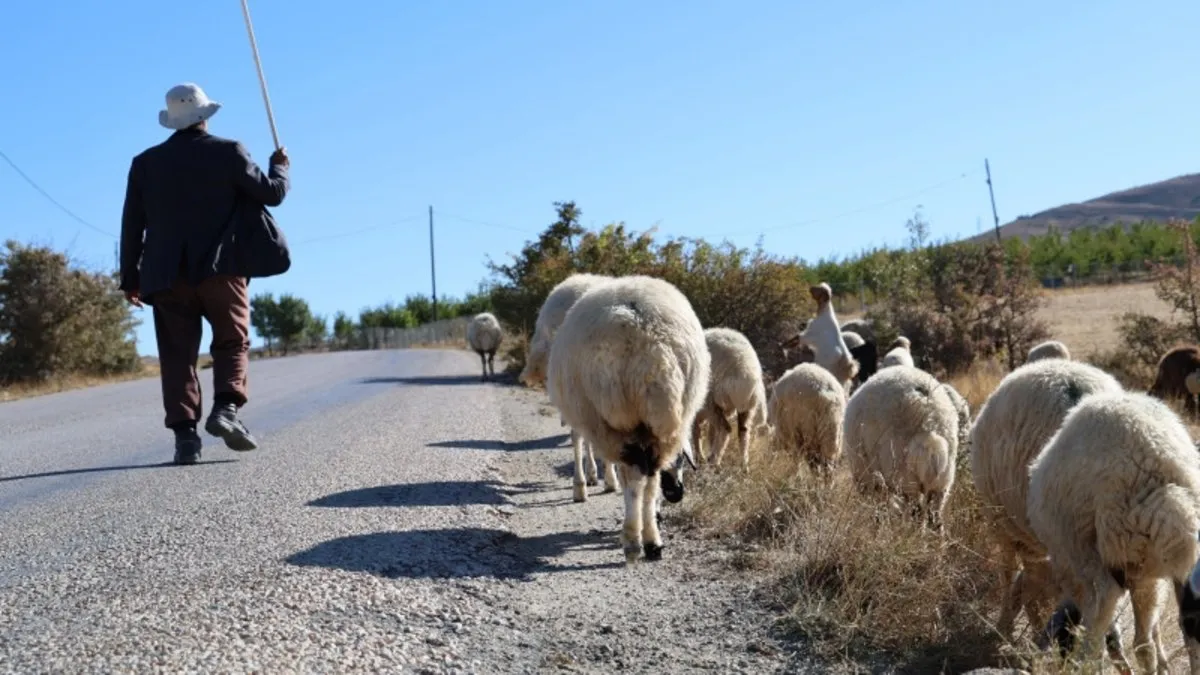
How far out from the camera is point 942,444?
7781mm

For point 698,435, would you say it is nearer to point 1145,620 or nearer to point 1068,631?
point 1068,631

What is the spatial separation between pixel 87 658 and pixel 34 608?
0.80m

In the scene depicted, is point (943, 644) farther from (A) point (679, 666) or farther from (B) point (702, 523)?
(B) point (702, 523)

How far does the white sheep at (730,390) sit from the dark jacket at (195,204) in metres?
4.38

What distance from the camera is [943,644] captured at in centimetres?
563

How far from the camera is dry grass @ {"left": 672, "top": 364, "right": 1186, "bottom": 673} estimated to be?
18.0ft

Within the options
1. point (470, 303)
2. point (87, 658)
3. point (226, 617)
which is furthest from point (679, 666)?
point (470, 303)

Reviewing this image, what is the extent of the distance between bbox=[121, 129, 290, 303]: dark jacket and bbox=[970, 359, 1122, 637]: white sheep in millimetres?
4758

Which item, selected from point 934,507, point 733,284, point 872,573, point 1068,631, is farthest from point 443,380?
point 1068,631

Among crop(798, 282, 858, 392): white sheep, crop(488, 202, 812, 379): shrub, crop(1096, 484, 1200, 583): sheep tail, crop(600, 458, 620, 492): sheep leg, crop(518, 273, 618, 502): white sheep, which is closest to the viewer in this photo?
crop(1096, 484, 1200, 583): sheep tail

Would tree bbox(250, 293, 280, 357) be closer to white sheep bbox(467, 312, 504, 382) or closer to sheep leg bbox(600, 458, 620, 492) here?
white sheep bbox(467, 312, 504, 382)

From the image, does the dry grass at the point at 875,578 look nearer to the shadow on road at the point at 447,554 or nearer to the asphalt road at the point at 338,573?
the asphalt road at the point at 338,573

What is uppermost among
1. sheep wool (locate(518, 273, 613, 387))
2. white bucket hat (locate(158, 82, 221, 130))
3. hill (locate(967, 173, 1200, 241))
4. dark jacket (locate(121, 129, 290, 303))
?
hill (locate(967, 173, 1200, 241))

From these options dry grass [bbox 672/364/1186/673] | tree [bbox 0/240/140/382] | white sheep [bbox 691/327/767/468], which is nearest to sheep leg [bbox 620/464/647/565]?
dry grass [bbox 672/364/1186/673]
